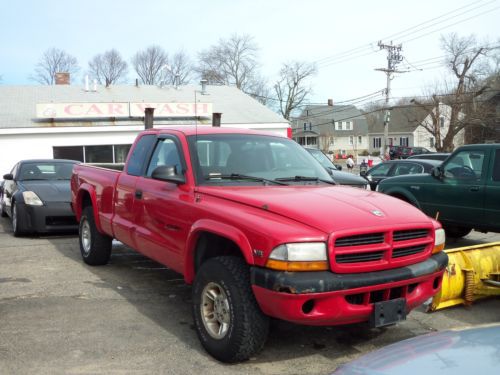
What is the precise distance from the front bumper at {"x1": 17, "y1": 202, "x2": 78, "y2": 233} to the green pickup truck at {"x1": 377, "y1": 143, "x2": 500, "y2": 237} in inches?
240

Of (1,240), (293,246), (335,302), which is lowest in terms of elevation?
(1,240)

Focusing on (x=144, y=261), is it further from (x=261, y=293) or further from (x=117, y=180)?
(x=261, y=293)

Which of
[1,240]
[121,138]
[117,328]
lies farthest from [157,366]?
[121,138]

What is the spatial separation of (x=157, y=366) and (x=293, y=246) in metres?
1.47

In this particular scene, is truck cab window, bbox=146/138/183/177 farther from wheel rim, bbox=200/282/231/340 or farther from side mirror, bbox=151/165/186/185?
wheel rim, bbox=200/282/231/340

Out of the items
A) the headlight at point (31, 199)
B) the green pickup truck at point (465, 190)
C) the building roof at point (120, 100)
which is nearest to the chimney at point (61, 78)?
the building roof at point (120, 100)

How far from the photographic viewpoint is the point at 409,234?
13.3 feet

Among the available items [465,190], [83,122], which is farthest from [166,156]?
[83,122]

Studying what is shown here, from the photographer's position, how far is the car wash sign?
23.3 m

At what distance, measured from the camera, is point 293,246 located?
11.7ft

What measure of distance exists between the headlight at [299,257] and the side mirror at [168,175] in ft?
4.88

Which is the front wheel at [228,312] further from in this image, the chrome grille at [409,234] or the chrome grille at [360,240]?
the chrome grille at [409,234]

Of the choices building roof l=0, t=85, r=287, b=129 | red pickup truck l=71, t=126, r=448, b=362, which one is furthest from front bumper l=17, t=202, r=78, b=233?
building roof l=0, t=85, r=287, b=129

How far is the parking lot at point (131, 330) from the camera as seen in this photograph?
4043 mm
